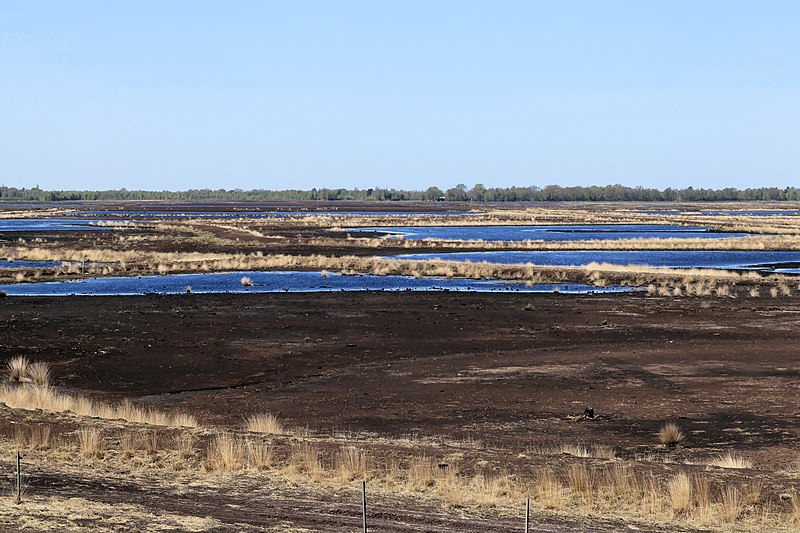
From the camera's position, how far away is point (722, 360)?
99.8 ft

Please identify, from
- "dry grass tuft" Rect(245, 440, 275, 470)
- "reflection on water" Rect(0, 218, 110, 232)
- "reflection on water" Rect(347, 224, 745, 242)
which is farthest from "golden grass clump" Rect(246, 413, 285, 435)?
"reflection on water" Rect(0, 218, 110, 232)

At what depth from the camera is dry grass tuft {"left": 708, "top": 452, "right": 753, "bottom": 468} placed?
17.1 m

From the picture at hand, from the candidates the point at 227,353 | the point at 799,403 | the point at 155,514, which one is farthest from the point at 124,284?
the point at 155,514

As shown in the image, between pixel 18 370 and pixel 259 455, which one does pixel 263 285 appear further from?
pixel 259 455

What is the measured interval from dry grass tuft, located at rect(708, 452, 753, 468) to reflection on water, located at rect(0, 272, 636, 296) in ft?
111

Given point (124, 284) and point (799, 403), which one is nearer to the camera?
point (799, 403)

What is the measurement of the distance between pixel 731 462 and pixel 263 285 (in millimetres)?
40378

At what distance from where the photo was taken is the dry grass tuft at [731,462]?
56.1 ft

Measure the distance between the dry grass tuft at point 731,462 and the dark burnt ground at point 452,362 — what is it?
33 cm

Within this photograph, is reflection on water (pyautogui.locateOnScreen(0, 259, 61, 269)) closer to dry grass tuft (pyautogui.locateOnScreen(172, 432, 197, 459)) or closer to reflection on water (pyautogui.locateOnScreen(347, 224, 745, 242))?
reflection on water (pyautogui.locateOnScreen(347, 224, 745, 242))

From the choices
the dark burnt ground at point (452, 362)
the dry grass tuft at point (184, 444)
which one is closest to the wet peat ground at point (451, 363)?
the dark burnt ground at point (452, 362)

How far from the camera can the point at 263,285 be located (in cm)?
5538

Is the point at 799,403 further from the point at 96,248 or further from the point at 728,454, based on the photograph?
the point at 96,248

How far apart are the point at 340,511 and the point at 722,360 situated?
65.5 feet
